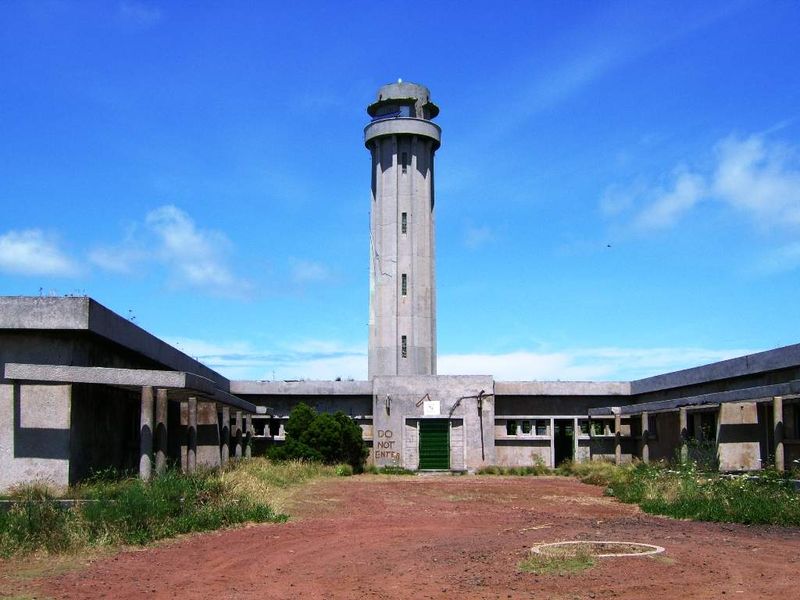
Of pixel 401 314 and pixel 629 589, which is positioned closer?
pixel 629 589

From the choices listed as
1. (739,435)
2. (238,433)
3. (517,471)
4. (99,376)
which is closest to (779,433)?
(739,435)

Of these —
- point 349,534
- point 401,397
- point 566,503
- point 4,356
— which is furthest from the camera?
point 401,397

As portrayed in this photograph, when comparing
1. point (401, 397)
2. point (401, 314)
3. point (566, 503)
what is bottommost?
point (566, 503)

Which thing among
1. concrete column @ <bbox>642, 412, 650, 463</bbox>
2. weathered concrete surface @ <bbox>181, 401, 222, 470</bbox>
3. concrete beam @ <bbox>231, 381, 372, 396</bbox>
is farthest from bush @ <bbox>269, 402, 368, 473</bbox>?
concrete column @ <bbox>642, 412, 650, 463</bbox>

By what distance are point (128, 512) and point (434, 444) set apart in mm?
20233

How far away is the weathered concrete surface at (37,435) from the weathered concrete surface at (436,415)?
682 inches

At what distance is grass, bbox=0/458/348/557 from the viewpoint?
11367 millimetres

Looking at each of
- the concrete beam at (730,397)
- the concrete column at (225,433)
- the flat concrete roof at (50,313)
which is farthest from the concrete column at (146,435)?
the concrete beam at (730,397)

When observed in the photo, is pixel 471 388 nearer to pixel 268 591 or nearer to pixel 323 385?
pixel 323 385

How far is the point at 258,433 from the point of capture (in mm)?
33719

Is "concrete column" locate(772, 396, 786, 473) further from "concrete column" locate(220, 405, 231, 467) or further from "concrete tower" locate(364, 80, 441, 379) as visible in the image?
"concrete tower" locate(364, 80, 441, 379)

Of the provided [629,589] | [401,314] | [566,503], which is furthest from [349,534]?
[401,314]

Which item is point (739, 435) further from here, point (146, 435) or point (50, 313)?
point (50, 313)

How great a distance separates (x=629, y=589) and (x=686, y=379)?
20596 millimetres
